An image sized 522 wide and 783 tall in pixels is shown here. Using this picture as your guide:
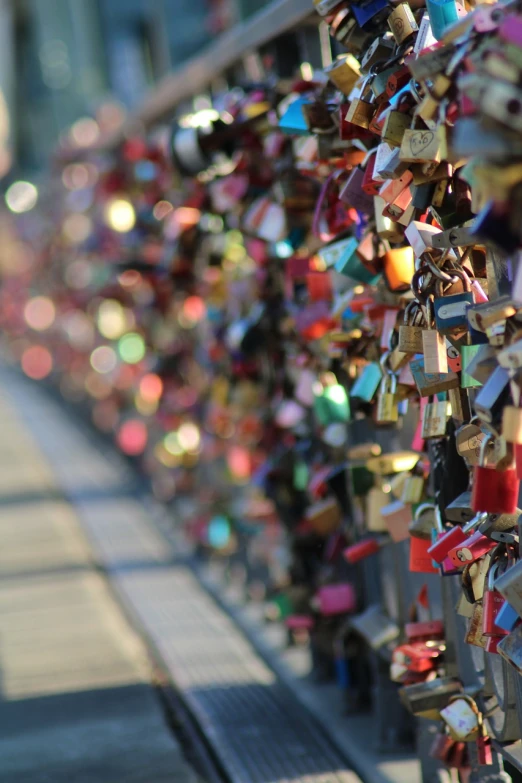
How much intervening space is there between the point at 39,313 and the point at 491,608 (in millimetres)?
10058

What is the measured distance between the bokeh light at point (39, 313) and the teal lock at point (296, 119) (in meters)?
7.92

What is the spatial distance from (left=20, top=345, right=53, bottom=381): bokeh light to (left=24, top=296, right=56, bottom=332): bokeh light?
23cm

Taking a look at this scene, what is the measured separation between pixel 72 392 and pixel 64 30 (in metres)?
7.26

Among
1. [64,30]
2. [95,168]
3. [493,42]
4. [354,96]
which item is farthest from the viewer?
[64,30]

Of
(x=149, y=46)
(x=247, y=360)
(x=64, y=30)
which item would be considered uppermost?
(x=64, y=30)

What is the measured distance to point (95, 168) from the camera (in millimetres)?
7449

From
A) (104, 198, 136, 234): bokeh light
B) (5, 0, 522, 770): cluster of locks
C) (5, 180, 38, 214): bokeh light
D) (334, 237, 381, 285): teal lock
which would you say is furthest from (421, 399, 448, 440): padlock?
(5, 180, 38, 214): bokeh light

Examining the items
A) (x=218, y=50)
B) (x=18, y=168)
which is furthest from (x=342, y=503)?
(x=18, y=168)

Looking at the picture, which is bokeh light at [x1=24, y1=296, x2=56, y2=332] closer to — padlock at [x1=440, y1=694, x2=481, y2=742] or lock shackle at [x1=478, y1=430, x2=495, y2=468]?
padlock at [x1=440, y1=694, x2=481, y2=742]

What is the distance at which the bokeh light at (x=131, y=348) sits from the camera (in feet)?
21.2

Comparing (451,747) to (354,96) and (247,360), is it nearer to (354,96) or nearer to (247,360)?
(354,96)

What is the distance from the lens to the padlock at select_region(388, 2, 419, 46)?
229cm

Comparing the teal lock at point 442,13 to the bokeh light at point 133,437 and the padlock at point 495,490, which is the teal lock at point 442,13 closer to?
the padlock at point 495,490

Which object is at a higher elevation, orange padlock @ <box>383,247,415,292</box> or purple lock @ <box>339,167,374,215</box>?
purple lock @ <box>339,167,374,215</box>
